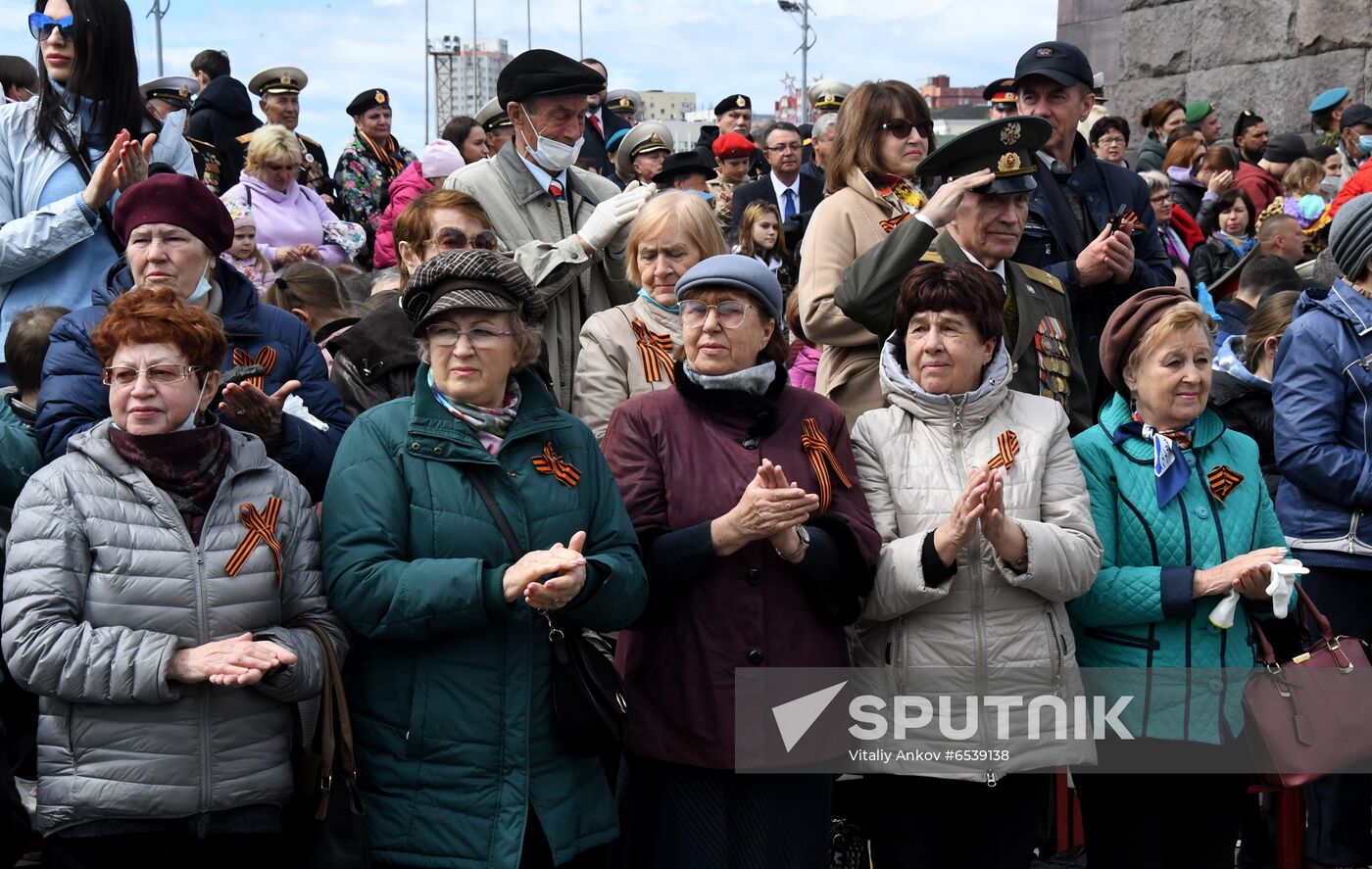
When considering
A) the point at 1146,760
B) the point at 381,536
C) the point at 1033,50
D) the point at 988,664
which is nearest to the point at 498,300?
the point at 381,536

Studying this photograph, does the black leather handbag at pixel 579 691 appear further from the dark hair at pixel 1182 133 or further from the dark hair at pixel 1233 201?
the dark hair at pixel 1182 133

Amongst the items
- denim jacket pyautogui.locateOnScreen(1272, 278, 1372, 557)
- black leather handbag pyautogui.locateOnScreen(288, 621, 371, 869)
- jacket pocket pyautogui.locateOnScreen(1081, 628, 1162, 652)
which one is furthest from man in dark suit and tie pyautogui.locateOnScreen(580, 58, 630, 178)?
black leather handbag pyautogui.locateOnScreen(288, 621, 371, 869)

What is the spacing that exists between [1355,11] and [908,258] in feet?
31.8

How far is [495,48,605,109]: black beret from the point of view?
5191mm

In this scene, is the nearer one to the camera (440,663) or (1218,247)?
(440,663)

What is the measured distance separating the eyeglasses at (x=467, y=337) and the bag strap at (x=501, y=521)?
350mm

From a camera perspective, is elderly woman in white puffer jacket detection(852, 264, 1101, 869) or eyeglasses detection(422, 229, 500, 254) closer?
elderly woman in white puffer jacket detection(852, 264, 1101, 869)

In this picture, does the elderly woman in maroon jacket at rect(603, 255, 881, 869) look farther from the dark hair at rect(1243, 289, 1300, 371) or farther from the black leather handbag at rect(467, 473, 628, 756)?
the dark hair at rect(1243, 289, 1300, 371)

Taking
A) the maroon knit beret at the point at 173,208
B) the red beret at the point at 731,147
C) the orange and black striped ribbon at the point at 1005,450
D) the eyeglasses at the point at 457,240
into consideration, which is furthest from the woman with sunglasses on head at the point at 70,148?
the red beret at the point at 731,147

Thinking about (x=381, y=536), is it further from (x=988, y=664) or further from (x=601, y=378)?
(x=988, y=664)

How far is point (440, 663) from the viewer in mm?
3484

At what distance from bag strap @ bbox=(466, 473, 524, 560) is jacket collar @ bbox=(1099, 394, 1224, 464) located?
6.48 feet

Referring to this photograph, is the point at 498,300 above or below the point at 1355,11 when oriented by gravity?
below

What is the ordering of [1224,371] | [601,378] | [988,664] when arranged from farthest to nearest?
[1224,371]
[601,378]
[988,664]
